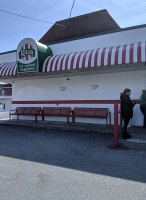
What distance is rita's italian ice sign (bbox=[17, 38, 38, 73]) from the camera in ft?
31.6

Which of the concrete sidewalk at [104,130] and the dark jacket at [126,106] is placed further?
the dark jacket at [126,106]

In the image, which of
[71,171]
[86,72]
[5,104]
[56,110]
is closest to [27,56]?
[86,72]

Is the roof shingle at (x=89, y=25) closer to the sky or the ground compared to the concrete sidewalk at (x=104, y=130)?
closer to the sky

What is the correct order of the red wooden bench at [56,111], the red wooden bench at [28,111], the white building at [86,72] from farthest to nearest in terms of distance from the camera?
the red wooden bench at [28,111] < the red wooden bench at [56,111] < the white building at [86,72]

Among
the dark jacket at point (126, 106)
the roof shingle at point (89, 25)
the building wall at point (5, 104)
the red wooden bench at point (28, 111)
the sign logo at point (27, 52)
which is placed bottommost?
the building wall at point (5, 104)

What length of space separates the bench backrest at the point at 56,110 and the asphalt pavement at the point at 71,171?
12.0 ft

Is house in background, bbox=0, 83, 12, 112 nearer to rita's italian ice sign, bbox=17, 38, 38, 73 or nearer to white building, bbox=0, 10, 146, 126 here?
white building, bbox=0, 10, 146, 126

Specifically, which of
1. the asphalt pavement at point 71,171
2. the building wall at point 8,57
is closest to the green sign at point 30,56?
the building wall at point 8,57

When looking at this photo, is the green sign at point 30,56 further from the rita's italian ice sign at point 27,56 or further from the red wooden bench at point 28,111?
the red wooden bench at point 28,111

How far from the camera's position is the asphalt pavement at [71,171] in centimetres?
323

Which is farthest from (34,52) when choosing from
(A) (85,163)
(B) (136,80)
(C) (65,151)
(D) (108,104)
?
(A) (85,163)

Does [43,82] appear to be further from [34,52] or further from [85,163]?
[85,163]

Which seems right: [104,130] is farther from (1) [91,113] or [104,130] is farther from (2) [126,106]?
(2) [126,106]

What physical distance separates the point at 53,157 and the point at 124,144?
92.4 inches
